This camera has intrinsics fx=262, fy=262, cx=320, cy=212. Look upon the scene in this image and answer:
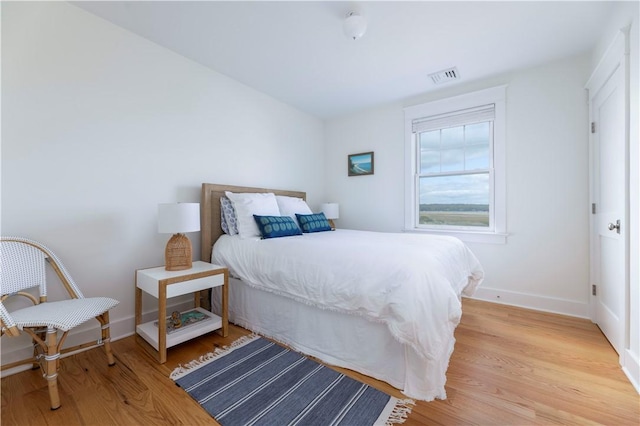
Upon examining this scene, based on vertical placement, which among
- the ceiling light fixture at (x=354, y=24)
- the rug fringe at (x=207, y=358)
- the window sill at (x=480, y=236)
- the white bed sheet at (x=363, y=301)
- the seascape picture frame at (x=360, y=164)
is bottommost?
the rug fringe at (x=207, y=358)

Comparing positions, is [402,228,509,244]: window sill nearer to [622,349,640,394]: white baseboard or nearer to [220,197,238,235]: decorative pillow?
[622,349,640,394]: white baseboard

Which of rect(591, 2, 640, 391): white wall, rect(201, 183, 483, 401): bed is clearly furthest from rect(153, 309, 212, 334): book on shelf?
rect(591, 2, 640, 391): white wall

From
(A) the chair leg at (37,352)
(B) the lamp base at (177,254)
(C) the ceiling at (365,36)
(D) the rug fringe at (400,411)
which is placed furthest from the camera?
(B) the lamp base at (177,254)

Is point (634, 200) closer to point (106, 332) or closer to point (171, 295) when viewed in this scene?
point (171, 295)

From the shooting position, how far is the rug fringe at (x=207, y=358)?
1.72m

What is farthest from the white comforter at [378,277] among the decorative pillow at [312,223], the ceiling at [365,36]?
the ceiling at [365,36]

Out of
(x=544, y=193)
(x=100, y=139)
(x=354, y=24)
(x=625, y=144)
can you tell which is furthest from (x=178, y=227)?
(x=544, y=193)

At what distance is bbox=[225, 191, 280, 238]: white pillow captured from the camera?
262 centimetres

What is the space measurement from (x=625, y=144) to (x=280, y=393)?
2770 millimetres

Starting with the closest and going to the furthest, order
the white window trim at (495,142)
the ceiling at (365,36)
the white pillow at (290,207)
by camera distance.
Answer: the ceiling at (365,36) → the white window trim at (495,142) → the white pillow at (290,207)

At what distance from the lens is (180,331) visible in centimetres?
201

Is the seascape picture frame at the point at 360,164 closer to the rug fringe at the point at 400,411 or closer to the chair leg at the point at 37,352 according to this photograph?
the rug fringe at the point at 400,411

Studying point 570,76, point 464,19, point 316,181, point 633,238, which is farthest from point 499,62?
point 316,181

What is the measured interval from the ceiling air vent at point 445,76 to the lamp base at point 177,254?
3.10m
